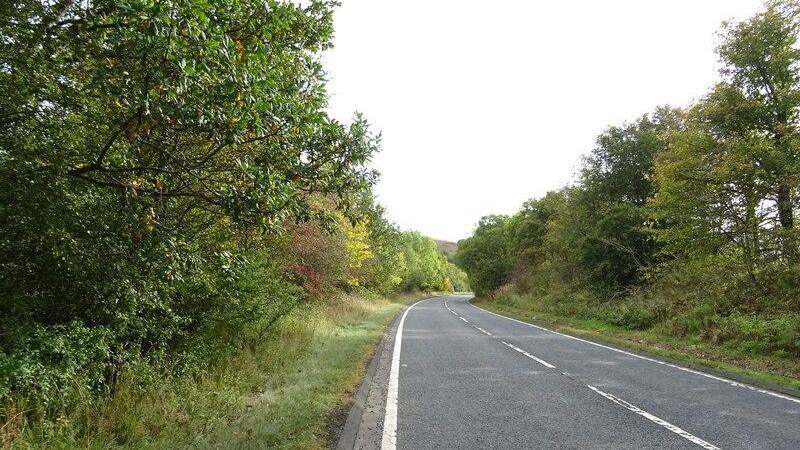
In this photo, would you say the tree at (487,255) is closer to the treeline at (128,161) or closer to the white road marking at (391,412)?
the white road marking at (391,412)

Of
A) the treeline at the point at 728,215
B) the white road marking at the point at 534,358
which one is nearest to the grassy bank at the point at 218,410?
the white road marking at the point at 534,358

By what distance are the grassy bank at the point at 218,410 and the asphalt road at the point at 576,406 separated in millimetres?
1045

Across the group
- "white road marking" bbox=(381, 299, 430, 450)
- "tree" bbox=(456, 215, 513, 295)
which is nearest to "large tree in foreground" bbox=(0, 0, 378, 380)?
"white road marking" bbox=(381, 299, 430, 450)

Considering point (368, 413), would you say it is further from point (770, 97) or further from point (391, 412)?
point (770, 97)

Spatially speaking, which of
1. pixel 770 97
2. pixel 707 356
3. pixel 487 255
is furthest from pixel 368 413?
pixel 487 255

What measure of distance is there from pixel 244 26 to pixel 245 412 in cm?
447

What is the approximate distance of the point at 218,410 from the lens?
19.1 ft

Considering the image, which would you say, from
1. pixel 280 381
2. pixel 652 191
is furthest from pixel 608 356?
pixel 652 191

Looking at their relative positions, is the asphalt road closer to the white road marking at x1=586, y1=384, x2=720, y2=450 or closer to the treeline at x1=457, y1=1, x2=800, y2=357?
the white road marking at x1=586, y1=384, x2=720, y2=450

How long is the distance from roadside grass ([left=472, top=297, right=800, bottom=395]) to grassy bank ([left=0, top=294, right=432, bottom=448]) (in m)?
7.68

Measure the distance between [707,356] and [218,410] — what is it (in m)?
11.5

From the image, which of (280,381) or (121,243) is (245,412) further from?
(121,243)

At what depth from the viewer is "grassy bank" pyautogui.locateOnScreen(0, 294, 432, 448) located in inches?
181

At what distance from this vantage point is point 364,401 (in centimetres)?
715
